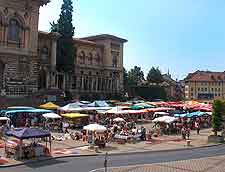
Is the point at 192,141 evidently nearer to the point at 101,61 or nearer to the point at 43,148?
the point at 43,148

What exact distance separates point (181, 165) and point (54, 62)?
2092 inches

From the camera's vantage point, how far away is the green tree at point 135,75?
428 ft

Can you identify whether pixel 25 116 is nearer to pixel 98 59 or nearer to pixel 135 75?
pixel 98 59

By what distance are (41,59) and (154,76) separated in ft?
201

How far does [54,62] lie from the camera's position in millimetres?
78500

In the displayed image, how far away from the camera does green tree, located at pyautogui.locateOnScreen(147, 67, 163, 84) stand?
441 feet

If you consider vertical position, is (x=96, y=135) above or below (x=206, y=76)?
below

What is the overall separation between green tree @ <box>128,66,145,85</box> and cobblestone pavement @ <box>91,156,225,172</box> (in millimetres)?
97642

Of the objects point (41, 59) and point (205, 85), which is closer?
point (41, 59)

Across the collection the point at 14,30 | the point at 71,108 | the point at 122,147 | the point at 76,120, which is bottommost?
the point at 122,147

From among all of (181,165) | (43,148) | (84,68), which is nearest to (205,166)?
(181,165)

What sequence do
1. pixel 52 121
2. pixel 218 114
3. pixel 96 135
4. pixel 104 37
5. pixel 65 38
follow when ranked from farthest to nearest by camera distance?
pixel 104 37, pixel 65 38, pixel 52 121, pixel 218 114, pixel 96 135

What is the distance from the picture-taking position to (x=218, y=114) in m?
43.6

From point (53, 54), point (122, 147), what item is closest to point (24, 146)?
point (122, 147)
